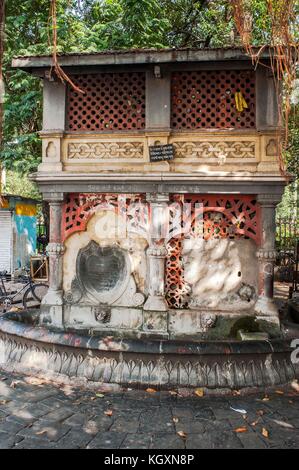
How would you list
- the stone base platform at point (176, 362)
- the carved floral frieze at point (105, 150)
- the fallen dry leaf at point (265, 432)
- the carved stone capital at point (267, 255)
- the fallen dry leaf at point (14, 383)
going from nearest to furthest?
the fallen dry leaf at point (265, 432) → the stone base platform at point (176, 362) → the fallen dry leaf at point (14, 383) → the carved stone capital at point (267, 255) → the carved floral frieze at point (105, 150)

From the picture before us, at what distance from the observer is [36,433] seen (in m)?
4.55

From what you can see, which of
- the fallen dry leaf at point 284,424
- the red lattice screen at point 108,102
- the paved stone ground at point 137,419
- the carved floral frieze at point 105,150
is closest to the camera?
the paved stone ground at point 137,419

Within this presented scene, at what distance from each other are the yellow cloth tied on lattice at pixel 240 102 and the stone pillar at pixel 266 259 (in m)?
1.51

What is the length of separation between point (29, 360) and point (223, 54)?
5708mm

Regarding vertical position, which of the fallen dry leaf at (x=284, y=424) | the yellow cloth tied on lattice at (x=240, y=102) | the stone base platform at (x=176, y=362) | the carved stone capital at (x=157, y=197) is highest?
the yellow cloth tied on lattice at (x=240, y=102)

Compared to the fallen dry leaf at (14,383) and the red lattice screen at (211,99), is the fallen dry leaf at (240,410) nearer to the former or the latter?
the fallen dry leaf at (14,383)

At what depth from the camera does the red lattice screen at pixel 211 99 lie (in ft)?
22.2

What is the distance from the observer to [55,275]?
280 inches

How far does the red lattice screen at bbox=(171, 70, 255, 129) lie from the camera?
678 centimetres

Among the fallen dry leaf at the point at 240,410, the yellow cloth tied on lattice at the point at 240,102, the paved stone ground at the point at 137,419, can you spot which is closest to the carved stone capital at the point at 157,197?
the yellow cloth tied on lattice at the point at 240,102

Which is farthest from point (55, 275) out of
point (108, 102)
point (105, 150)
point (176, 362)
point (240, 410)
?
point (240, 410)
